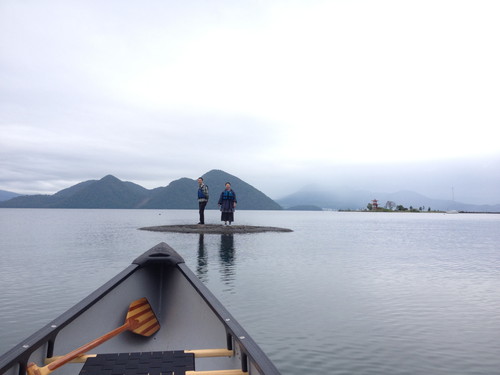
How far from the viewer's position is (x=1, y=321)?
702 centimetres

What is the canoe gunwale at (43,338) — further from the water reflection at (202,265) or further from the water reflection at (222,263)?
the water reflection at (202,265)

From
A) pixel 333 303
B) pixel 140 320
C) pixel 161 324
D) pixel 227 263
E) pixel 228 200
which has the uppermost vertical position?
pixel 228 200

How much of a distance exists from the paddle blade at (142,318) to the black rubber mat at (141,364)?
1.26 metres

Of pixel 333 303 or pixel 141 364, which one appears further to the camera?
pixel 333 303

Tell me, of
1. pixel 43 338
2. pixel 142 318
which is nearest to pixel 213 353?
pixel 43 338

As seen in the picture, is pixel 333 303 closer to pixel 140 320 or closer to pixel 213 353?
pixel 140 320

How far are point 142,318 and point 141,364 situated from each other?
1.97 meters

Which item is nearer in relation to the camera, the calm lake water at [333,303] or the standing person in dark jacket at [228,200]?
the calm lake water at [333,303]

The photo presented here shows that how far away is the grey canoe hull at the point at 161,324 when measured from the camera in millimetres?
3621

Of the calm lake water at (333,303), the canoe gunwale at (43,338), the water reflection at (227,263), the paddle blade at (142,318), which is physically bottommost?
the calm lake water at (333,303)

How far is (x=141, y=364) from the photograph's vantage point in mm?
3838

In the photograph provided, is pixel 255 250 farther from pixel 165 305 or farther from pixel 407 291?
pixel 165 305

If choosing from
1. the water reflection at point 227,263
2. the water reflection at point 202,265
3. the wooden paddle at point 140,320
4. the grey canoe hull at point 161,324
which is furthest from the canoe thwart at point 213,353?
the water reflection at point 202,265

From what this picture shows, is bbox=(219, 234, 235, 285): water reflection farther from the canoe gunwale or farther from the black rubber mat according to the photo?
the black rubber mat
